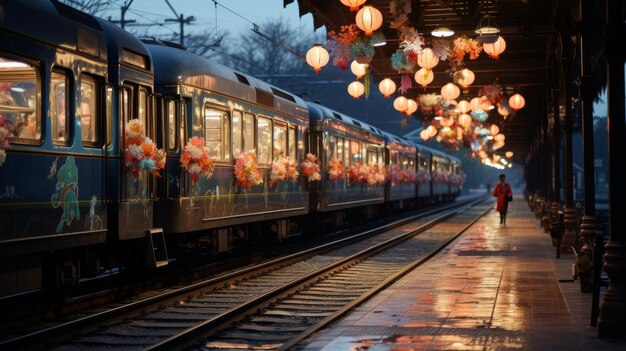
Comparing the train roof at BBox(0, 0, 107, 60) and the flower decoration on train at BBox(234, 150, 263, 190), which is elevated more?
the train roof at BBox(0, 0, 107, 60)

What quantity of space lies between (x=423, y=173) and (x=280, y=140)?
108 feet

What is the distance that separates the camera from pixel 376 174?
115ft

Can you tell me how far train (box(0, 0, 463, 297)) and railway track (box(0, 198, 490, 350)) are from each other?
2.51 ft

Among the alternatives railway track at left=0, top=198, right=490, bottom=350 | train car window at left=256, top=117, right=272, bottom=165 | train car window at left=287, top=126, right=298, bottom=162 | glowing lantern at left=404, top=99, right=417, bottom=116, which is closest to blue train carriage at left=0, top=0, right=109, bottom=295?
railway track at left=0, top=198, right=490, bottom=350

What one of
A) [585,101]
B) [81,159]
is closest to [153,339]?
[81,159]

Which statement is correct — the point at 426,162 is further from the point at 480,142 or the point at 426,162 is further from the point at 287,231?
the point at 287,231

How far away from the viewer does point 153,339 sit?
988cm

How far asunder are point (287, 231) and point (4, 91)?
1387cm

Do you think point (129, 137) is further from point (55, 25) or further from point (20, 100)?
point (20, 100)

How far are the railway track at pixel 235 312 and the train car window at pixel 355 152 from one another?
11.5 m

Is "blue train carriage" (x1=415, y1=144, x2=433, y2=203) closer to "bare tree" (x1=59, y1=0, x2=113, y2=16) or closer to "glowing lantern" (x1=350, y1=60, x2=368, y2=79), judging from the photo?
"bare tree" (x1=59, y1=0, x2=113, y2=16)

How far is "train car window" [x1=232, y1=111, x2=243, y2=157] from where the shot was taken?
17141 millimetres

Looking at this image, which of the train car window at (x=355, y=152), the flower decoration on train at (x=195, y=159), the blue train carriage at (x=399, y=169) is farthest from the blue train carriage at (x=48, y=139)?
the blue train carriage at (x=399, y=169)

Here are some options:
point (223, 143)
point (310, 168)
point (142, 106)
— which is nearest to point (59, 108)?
point (142, 106)
